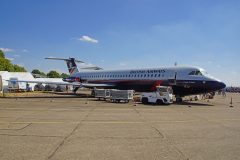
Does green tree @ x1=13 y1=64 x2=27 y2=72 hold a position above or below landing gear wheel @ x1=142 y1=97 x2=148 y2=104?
above

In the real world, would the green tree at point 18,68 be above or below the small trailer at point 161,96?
above

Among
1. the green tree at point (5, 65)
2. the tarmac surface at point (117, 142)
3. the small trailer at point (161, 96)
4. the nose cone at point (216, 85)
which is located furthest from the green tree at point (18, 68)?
the tarmac surface at point (117, 142)

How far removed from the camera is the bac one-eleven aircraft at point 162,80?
3057 centimetres

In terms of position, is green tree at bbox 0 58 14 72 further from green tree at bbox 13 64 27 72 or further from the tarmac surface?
the tarmac surface

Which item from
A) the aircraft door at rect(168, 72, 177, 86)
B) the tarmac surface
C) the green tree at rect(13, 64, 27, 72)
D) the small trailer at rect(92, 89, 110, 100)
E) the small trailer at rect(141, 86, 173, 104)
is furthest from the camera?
the green tree at rect(13, 64, 27, 72)

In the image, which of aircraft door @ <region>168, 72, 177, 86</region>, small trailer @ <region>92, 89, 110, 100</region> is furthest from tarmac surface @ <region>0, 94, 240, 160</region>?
small trailer @ <region>92, 89, 110, 100</region>

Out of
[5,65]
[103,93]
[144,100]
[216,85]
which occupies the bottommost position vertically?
[144,100]

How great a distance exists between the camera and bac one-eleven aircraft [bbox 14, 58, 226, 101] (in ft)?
100

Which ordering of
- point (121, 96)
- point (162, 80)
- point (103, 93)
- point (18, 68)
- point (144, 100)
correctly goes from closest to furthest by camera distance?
point (144, 100), point (121, 96), point (162, 80), point (103, 93), point (18, 68)

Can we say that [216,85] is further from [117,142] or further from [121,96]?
[117,142]

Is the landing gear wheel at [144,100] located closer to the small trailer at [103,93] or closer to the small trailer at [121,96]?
the small trailer at [121,96]

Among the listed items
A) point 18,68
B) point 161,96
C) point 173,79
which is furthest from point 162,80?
point 18,68

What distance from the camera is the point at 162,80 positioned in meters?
34.4

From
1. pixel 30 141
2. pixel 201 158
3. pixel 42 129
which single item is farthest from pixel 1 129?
pixel 201 158
